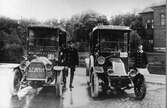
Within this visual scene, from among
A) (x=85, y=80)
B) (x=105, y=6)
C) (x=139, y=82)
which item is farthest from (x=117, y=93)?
(x=105, y=6)

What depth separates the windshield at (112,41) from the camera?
507 centimetres

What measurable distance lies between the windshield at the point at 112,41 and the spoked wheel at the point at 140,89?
0.70 m

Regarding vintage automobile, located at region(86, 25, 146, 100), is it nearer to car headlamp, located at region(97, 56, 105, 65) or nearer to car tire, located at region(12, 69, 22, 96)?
car headlamp, located at region(97, 56, 105, 65)

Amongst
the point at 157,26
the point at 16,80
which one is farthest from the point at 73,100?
the point at 157,26

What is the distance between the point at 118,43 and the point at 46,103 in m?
1.68

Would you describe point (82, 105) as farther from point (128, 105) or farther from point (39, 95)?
point (39, 95)

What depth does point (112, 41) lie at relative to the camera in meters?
5.08

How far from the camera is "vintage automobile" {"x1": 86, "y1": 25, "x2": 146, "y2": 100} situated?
488cm

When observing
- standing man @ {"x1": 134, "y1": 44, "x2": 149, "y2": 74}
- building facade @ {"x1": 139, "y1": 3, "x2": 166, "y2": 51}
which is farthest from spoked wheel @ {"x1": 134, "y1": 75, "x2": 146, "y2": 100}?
building facade @ {"x1": 139, "y1": 3, "x2": 166, "y2": 51}

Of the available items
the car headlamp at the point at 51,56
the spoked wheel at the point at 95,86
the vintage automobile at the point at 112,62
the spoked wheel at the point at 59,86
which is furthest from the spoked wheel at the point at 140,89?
the car headlamp at the point at 51,56

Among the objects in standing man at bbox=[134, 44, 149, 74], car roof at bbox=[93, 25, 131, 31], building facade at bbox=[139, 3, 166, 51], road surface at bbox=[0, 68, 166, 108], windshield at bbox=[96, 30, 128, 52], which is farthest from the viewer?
windshield at bbox=[96, 30, 128, 52]

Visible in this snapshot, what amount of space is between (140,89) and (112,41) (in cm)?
95

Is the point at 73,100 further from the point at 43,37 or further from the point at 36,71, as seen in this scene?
the point at 43,37

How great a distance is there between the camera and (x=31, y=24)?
4621mm
